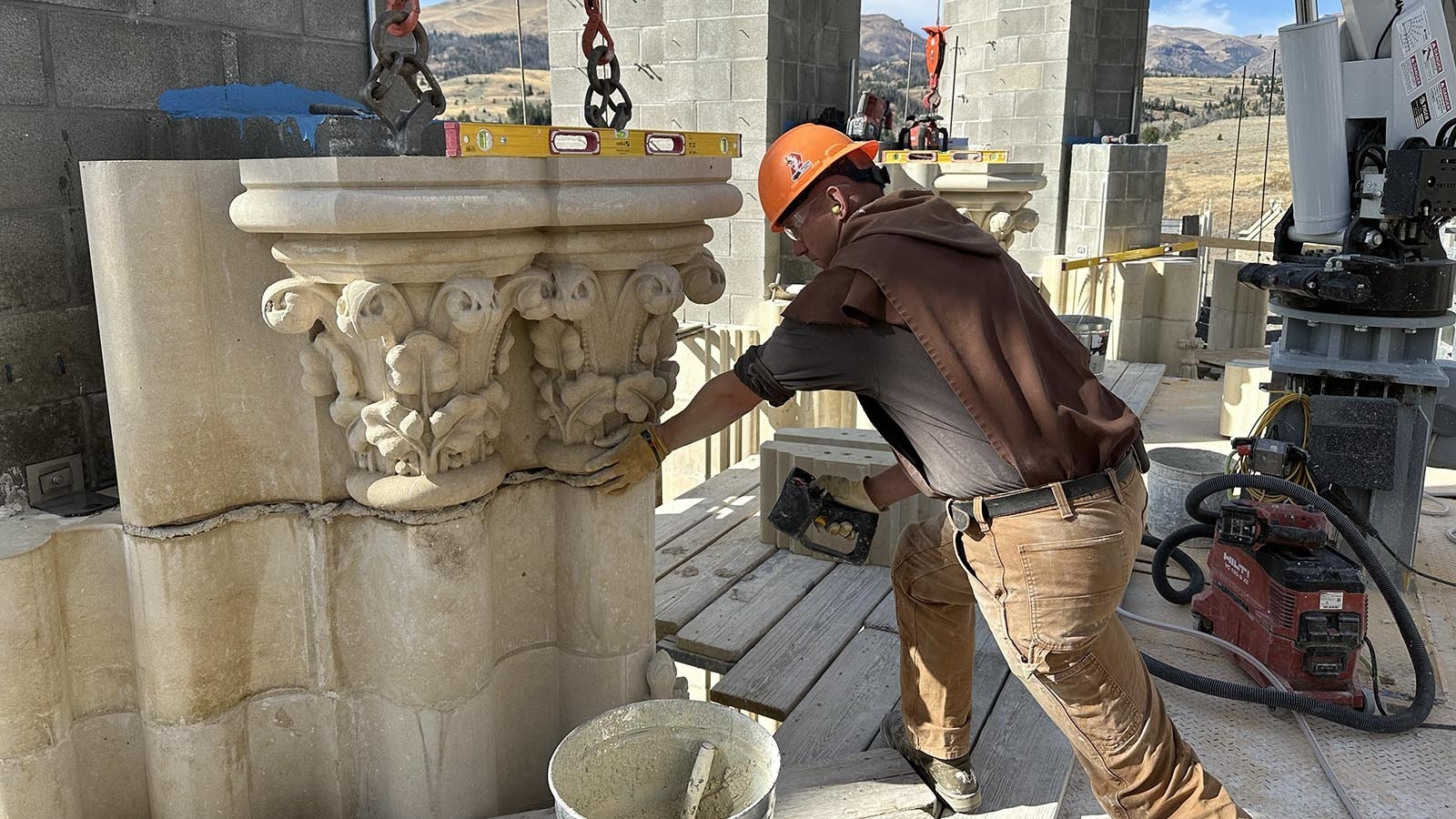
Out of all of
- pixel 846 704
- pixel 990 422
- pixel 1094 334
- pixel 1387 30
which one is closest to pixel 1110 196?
pixel 1094 334

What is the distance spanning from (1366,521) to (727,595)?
2672 mm

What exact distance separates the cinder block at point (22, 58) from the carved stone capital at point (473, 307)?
66 centimetres

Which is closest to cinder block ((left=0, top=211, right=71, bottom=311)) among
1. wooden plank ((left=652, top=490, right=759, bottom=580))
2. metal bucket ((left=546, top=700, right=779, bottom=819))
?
metal bucket ((left=546, top=700, right=779, bottom=819))

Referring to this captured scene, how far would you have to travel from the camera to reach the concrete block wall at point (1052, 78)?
10.9 metres

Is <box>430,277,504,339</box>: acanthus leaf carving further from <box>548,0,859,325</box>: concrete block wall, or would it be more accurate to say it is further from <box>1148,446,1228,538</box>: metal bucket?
<box>548,0,859,325</box>: concrete block wall

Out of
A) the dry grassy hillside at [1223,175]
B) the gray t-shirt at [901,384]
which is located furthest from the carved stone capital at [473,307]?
the dry grassy hillside at [1223,175]

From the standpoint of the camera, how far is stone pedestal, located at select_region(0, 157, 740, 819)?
2.21 m

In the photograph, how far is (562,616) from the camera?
2879mm

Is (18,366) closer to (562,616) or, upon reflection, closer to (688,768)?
(562,616)

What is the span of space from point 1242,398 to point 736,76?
4.55 m

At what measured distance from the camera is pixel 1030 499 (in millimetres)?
2391

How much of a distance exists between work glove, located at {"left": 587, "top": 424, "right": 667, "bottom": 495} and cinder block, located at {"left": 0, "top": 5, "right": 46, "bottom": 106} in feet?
4.91

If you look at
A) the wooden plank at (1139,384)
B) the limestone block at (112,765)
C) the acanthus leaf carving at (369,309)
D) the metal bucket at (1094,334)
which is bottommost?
the wooden plank at (1139,384)

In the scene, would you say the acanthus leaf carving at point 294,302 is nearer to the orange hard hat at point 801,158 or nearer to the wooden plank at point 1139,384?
the orange hard hat at point 801,158
